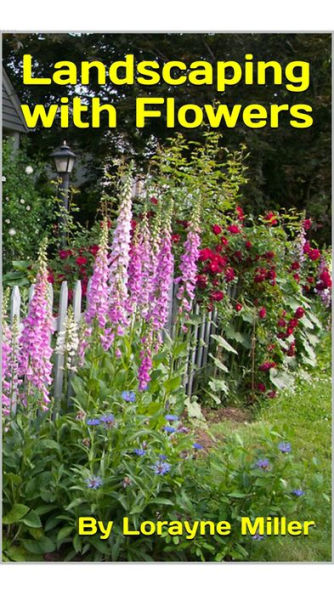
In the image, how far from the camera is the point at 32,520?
2.59 metres

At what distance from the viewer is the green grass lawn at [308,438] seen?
2672 millimetres

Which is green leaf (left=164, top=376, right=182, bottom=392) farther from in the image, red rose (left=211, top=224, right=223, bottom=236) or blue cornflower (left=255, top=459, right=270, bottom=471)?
red rose (left=211, top=224, right=223, bottom=236)

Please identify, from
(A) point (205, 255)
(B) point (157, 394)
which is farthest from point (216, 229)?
(B) point (157, 394)

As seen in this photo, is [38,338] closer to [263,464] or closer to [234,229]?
[263,464]

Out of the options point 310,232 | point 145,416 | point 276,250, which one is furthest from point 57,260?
point 310,232

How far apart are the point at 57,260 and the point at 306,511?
266 centimetres

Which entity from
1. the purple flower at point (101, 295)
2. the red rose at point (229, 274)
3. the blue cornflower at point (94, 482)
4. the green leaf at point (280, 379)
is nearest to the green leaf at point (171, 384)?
the purple flower at point (101, 295)

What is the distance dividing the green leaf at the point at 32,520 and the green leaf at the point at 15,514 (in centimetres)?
3

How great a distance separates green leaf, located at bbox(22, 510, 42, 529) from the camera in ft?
8.43

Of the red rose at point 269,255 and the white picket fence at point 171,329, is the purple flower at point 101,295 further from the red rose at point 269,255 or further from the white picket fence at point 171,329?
the red rose at point 269,255

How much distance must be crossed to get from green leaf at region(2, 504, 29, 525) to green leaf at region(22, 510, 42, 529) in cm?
3

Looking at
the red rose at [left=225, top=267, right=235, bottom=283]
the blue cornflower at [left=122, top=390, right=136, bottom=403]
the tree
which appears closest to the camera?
the blue cornflower at [left=122, top=390, right=136, bottom=403]

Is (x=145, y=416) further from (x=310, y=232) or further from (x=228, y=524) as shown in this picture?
(x=310, y=232)

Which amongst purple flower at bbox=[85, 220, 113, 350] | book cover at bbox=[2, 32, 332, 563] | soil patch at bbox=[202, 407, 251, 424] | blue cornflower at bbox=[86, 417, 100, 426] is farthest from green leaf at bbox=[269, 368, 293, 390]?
blue cornflower at bbox=[86, 417, 100, 426]
